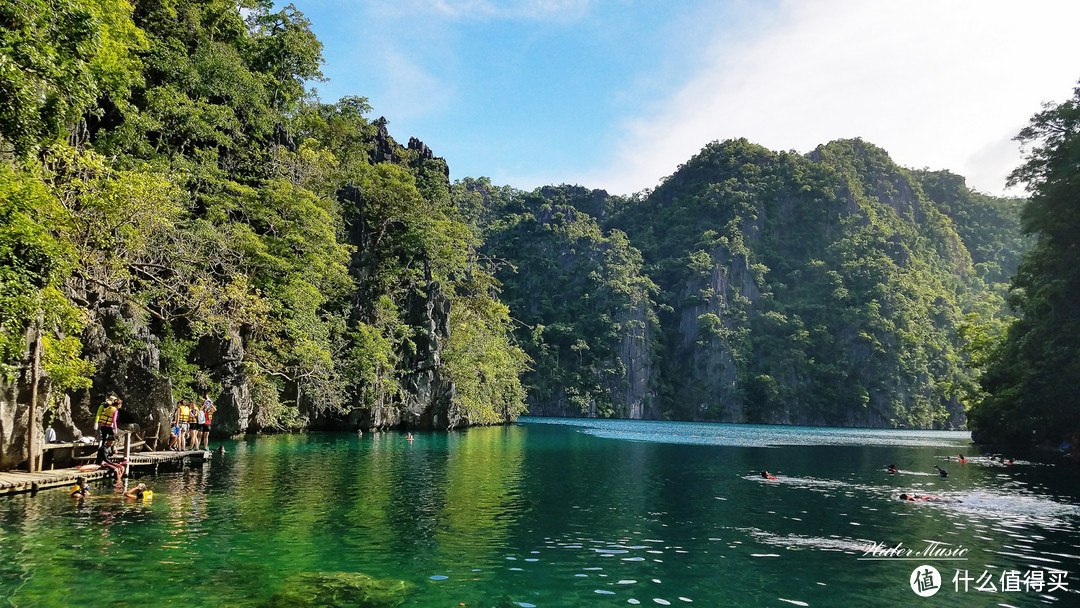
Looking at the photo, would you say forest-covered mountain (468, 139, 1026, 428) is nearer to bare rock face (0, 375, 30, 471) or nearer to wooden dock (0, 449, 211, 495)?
wooden dock (0, 449, 211, 495)

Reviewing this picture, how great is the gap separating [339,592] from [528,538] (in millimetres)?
4768

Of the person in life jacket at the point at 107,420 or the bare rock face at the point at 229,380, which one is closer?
the person in life jacket at the point at 107,420

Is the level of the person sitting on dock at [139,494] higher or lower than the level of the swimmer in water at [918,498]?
higher

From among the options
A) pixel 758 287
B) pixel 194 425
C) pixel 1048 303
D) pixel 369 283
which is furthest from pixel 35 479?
pixel 758 287

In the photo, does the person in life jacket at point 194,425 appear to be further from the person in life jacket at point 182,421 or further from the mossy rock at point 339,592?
the mossy rock at point 339,592

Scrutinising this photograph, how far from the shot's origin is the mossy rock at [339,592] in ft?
26.5

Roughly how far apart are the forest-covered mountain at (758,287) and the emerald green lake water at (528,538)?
281ft

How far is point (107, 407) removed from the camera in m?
17.3

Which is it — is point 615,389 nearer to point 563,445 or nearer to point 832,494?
point 563,445

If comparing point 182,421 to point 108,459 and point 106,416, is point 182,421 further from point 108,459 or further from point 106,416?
point 106,416

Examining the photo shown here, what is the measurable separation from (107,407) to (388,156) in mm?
47361

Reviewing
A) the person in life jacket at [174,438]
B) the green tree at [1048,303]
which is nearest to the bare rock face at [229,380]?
the person in life jacket at [174,438]

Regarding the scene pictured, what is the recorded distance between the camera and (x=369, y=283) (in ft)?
156

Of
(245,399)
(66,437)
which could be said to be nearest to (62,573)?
(66,437)
